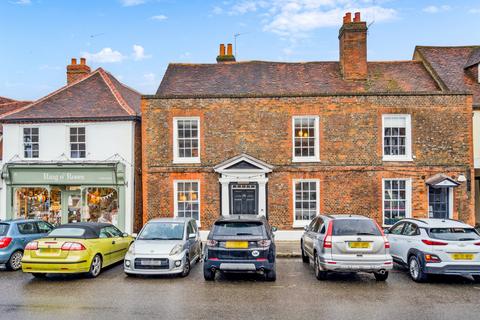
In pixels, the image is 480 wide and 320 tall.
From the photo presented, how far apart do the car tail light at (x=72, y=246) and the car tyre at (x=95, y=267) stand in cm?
61

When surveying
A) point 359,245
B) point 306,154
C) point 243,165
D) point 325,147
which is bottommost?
point 359,245

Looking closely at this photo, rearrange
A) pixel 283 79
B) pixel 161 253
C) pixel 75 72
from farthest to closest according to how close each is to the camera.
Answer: pixel 75 72, pixel 283 79, pixel 161 253

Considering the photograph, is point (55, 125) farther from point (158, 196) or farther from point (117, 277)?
point (117, 277)

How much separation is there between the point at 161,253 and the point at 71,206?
1082 cm

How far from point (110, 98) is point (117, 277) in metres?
11.5

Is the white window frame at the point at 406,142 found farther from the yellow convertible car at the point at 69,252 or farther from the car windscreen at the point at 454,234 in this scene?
the yellow convertible car at the point at 69,252

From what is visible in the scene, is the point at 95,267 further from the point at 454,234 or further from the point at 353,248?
the point at 454,234

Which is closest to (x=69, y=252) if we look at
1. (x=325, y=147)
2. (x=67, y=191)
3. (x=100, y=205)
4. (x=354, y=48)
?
(x=100, y=205)

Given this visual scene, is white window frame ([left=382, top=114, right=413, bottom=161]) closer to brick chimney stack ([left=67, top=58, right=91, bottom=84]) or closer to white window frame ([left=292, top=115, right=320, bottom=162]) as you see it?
white window frame ([left=292, top=115, right=320, bottom=162])

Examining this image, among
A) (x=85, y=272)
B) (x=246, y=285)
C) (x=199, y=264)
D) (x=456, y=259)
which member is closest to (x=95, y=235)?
(x=85, y=272)

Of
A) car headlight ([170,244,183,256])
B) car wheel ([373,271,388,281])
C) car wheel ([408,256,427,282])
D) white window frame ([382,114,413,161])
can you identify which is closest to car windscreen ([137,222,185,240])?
car headlight ([170,244,183,256])

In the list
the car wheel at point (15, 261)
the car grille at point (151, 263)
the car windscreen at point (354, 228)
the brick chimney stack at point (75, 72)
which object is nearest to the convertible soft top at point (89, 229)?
the car grille at point (151, 263)

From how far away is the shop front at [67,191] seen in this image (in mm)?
19547

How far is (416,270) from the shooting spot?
11062mm
